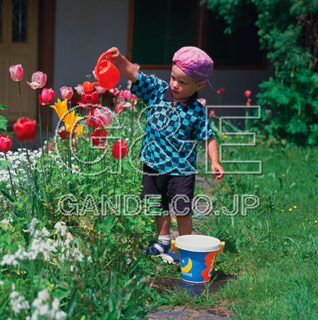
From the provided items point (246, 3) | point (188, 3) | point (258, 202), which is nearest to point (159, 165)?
point (258, 202)

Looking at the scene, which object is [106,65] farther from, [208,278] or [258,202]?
[258,202]

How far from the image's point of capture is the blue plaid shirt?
3703 millimetres

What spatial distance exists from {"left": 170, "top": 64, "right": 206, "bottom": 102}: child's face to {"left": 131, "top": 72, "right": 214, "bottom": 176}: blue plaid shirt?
1.8 inches

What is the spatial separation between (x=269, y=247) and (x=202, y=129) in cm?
96

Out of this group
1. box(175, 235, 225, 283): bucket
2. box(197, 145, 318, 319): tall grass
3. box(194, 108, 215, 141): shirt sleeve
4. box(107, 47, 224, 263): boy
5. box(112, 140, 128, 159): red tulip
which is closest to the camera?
box(112, 140, 128, 159): red tulip

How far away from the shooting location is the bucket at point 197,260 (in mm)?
3441

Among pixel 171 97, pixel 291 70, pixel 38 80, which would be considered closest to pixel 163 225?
pixel 171 97

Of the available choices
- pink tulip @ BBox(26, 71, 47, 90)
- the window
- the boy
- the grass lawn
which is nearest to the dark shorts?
the boy

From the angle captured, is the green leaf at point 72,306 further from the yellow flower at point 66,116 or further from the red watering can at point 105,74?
the red watering can at point 105,74

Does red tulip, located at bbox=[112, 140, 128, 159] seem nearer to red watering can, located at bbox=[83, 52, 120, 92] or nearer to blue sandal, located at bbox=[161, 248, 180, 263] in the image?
red watering can, located at bbox=[83, 52, 120, 92]

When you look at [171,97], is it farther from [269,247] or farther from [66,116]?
[269,247]

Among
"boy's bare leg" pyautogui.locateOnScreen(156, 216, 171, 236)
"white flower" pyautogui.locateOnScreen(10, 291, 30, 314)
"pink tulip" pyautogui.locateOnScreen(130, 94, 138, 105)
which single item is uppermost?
"pink tulip" pyautogui.locateOnScreen(130, 94, 138, 105)

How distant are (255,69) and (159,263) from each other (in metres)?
7.54

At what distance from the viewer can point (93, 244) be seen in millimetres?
3143
